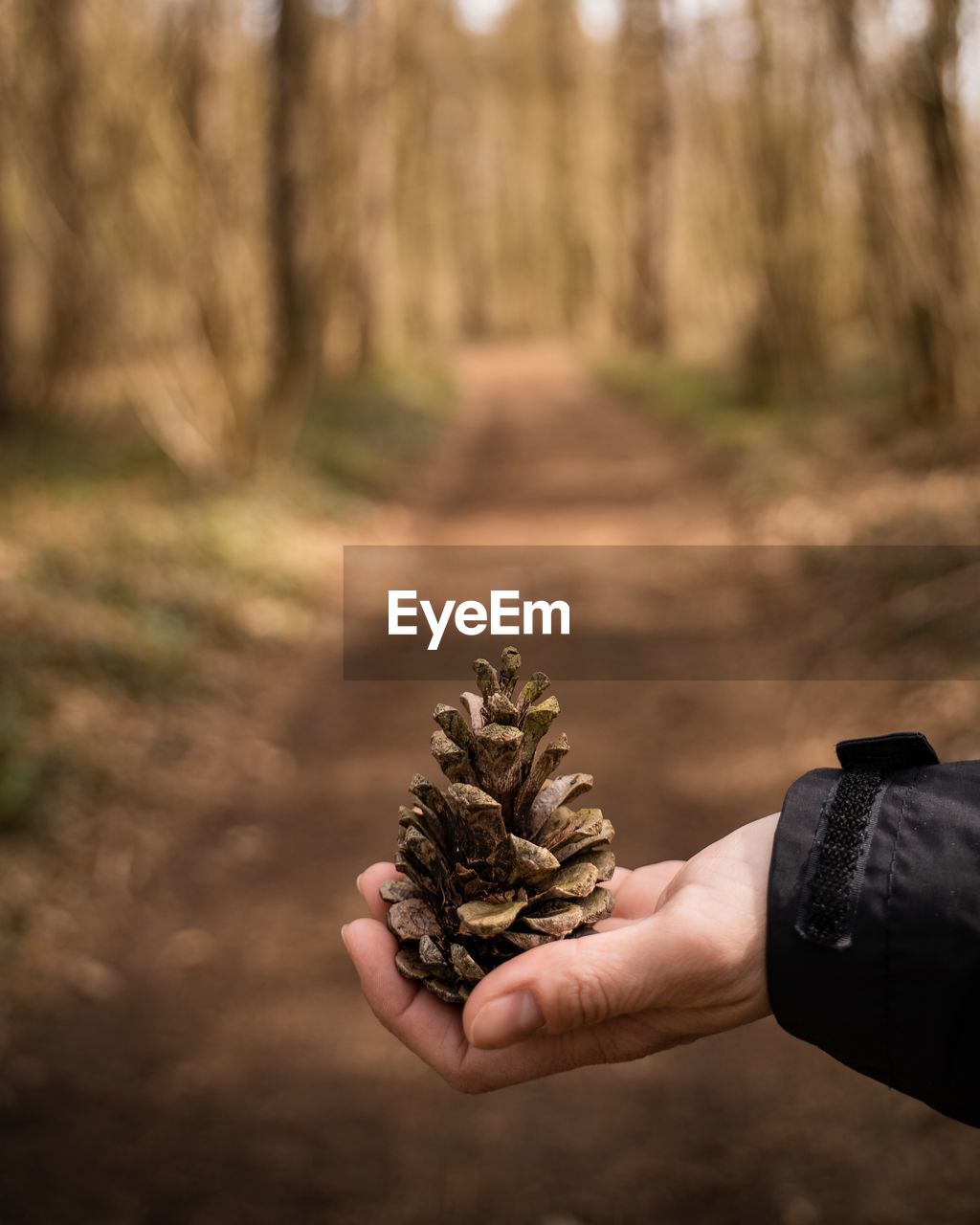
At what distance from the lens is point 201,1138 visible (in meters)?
3.45

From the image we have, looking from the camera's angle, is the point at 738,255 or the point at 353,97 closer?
the point at 738,255

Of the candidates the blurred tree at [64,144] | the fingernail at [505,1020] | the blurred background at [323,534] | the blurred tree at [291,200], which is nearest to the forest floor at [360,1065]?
the blurred background at [323,534]

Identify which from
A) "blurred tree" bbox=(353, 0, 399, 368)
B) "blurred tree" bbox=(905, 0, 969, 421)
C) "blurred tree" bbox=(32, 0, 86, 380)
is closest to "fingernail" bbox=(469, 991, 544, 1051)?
"blurred tree" bbox=(32, 0, 86, 380)

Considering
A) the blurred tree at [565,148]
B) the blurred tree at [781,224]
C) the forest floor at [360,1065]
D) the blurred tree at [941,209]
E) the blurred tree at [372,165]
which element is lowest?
the forest floor at [360,1065]

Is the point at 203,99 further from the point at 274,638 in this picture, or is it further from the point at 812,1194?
the point at 812,1194

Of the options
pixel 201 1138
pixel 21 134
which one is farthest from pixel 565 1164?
pixel 21 134

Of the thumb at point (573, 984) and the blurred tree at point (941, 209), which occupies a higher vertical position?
the blurred tree at point (941, 209)

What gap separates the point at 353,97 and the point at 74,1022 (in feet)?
48.0

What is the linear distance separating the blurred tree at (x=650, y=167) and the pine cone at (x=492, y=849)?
2188 centimetres

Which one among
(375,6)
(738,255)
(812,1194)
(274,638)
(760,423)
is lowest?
(812,1194)

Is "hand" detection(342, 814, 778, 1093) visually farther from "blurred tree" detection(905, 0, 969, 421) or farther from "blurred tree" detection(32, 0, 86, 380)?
"blurred tree" detection(905, 0, 969, 421)

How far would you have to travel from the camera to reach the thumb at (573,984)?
144cm

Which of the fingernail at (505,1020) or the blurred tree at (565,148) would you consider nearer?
the fingernail at (505,1020)

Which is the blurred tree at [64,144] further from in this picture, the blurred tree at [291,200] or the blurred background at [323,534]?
the blurred tree at [291,200]
